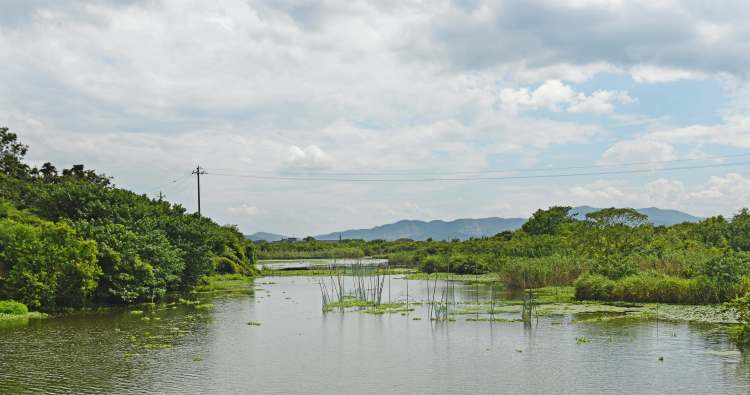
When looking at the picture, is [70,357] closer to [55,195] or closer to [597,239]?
[55,195]

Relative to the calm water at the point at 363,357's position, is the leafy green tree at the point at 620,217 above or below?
above

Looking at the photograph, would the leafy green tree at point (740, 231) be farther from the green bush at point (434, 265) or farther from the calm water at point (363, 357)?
the green bush at point (434, 265)

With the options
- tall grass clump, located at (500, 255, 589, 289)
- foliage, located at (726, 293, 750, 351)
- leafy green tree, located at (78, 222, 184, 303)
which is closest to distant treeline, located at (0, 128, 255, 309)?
leafy green tree, located at (78, 222, 184, 303)

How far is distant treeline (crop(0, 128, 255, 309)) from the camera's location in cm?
2700

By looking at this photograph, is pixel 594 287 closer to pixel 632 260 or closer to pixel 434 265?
pixel 632 260

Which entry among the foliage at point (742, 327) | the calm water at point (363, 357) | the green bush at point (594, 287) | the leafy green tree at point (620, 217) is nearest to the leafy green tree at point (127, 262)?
the calm water at point (363, 357)

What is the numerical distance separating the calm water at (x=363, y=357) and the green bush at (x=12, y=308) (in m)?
1.34

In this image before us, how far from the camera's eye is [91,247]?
28.1 m

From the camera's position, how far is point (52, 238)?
91.3ft

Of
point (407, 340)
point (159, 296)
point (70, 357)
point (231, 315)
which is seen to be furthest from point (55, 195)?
point (407, 340)

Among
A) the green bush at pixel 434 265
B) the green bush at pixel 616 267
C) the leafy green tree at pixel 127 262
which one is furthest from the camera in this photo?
the green bush at pixel 434 265

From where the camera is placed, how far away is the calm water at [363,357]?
1484 centimetres

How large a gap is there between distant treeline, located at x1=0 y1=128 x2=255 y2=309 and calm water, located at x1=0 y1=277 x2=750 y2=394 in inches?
88.9

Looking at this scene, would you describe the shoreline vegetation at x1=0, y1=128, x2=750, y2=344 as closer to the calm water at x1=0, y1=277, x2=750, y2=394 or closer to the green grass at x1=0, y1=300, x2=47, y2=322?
the green grass at x1=0, y1=300, x2=47, y2=322
